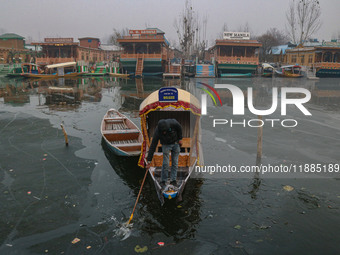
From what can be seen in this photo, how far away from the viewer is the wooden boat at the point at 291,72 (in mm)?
48737

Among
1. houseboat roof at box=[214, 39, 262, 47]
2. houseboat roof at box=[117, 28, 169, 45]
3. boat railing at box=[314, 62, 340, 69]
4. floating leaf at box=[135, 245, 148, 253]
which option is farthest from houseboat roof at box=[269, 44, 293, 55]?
floating leaf at box=[135, 245, 148, 253]

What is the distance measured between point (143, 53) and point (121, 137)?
1562 inches

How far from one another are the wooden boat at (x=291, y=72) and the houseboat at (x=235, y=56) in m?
6.87

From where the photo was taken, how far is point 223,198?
7.95 meters

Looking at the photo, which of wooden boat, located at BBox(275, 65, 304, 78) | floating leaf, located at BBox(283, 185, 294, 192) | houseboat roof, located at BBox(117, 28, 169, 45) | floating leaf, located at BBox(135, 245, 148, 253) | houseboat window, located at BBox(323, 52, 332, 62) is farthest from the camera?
houseboat window, located at BBox(323, 52, 332, 62)

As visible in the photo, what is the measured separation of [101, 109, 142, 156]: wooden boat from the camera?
10546mm

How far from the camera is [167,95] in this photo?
28.8 ft

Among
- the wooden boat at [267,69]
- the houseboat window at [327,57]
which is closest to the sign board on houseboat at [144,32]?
the wooden boat at [267,69]

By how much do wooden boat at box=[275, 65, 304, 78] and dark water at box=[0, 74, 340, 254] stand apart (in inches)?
1536

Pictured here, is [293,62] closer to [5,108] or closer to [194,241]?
[5,108]

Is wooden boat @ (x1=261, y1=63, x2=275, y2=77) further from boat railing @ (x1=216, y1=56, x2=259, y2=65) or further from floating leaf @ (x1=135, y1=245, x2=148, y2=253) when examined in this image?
floating leaf @ (x1=135, y1=245, x2=148, y2=253)

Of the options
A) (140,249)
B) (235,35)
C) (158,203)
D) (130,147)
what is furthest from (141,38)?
(140,249)

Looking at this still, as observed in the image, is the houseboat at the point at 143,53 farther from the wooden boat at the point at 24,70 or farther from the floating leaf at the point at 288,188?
the floating leaf at the point at 288,188

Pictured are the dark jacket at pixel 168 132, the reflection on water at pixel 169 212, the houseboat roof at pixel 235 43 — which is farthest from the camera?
the houseboat roof at pixel 235 43
